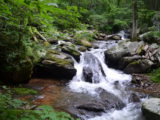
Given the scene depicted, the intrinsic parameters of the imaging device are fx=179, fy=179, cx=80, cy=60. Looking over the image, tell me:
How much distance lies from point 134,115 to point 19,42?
15.9 feet

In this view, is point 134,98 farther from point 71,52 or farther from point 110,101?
point 71,52

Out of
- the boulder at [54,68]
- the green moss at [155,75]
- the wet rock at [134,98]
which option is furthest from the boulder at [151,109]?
the boulder at [54,68]

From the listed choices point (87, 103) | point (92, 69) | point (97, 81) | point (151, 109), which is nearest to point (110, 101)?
point (87, 103)

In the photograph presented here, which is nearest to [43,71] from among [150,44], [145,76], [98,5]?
[145,76]

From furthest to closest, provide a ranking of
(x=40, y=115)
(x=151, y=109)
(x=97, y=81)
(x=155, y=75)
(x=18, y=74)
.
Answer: (x=155, y=75) < (x=97, y=81) < (x=18, y=74) < (x=151, y=109) < (x=40, y=115)

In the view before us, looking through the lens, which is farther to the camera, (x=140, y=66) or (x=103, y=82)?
(x=140, y=66)

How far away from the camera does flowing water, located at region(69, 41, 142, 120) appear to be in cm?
601

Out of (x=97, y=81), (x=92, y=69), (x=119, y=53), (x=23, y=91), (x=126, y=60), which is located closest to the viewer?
(x=23, y=91)

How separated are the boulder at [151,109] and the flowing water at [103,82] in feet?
0.97

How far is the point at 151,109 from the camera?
5.54m

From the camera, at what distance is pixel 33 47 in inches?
310

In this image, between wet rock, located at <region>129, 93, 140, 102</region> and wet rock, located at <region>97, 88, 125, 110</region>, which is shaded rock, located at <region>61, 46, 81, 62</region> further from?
wet rock, located at <region>129, 93, 140, 102</region>

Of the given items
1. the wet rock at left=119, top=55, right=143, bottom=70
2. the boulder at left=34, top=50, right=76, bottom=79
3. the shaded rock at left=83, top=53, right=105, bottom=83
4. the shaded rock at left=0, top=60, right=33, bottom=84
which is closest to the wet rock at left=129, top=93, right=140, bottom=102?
the shaded rock at left=83, top=53, right=105, bottom=83

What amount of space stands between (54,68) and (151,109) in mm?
5003
